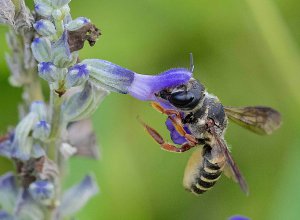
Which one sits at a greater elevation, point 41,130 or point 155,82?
point 155,82

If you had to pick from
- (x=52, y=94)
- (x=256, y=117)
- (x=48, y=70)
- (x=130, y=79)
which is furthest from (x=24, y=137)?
(x=256, y=117)

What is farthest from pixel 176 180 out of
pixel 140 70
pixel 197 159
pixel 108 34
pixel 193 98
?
pixel 193 98

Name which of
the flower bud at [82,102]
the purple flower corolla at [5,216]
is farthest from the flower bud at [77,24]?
the purple flower corolla at [5,216]

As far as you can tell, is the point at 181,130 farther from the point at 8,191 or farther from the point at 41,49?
the point at 8,191

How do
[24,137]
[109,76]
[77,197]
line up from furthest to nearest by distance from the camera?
[77,197] → [24,137] → [109,76]

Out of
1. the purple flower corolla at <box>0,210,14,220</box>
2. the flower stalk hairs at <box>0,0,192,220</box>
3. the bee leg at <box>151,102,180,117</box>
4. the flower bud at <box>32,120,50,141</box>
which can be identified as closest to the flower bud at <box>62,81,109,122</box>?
the flower stalk hairs at <box>0,0,192,220</box>

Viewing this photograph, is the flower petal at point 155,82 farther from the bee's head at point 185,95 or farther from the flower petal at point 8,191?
the flower petal at point 8,191
